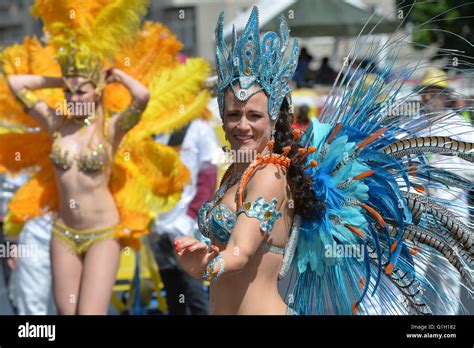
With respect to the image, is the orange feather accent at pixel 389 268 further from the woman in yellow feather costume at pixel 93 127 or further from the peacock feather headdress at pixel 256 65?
the woman in yellow feather costume at pixel 93 127

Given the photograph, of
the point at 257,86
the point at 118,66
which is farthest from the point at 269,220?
the point at 118,66

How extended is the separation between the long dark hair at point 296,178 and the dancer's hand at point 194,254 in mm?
477

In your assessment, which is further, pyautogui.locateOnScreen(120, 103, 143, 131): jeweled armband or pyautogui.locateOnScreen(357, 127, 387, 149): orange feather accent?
pyautogui.locateOnScreen(120, 103, 143, 131): jeweled armband

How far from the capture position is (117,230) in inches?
226

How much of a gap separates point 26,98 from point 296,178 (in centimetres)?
273

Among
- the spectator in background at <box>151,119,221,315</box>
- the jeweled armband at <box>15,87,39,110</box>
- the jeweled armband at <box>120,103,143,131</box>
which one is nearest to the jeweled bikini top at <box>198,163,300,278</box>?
the jeweled armband at <box>120,103,143,131</box>

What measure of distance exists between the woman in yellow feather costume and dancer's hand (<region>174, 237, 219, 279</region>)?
8.14ft

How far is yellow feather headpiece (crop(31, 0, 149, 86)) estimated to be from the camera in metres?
5.63

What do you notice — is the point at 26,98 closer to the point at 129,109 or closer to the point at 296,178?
the point at 129,109

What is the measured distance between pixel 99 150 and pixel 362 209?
94.3 inches

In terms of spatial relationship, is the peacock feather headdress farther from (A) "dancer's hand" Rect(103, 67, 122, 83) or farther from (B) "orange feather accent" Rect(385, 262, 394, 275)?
(A) "dancer's hand" Rect(103, 67, 122, 83)

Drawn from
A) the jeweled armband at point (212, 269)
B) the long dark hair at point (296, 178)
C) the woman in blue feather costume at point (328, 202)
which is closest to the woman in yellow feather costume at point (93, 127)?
the woman in blue feather costume at point (328, 202)

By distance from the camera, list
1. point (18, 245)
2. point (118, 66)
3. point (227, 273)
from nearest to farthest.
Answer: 1. point (227, 273)
2. point (118, 66)
3. point (18, 245)
